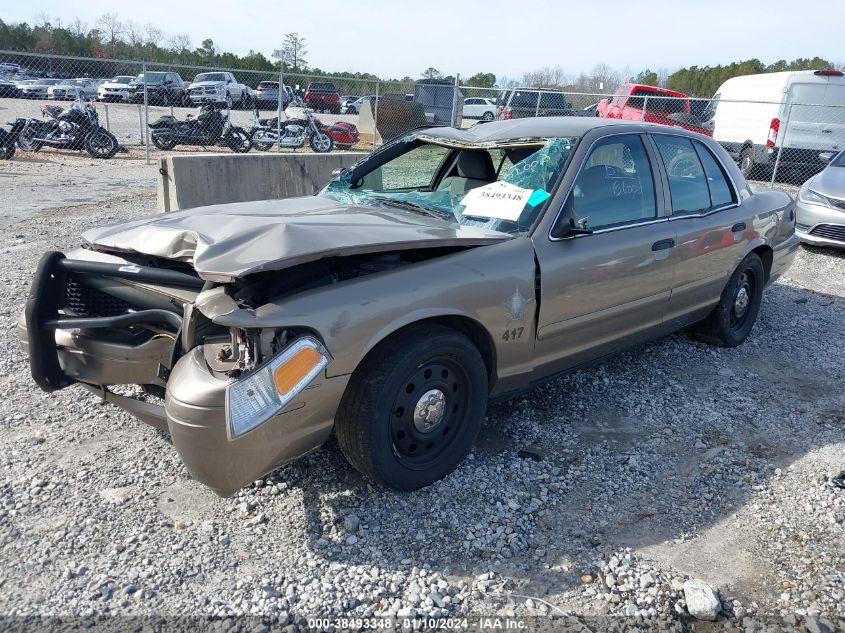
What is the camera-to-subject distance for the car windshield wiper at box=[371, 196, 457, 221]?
3.74 metres

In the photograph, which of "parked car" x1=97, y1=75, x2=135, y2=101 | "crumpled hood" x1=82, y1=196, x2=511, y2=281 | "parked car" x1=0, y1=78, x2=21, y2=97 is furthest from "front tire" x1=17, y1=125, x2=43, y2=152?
"parked car" x1=97, y1=75, x2=135, y2=101

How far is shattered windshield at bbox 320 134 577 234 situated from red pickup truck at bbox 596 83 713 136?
13.4 meters

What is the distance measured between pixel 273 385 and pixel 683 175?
323cm

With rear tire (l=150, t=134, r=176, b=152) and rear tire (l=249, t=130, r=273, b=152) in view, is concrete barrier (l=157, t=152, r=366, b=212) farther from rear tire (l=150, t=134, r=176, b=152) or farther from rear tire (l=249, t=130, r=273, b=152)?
rear tire (l=150, t=134, r=176, b=152)

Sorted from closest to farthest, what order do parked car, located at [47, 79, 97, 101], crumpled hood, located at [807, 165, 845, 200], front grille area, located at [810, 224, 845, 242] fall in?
front grille area, located at [810, 224, 845, 242] < crumpled hood, located at [807, 165, 845, 200] < parked car, located at [47, 79, 97, 101]

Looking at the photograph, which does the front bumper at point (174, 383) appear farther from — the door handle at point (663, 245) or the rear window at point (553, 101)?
the rear window at point (553, 101)

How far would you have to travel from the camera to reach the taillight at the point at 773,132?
1409cm

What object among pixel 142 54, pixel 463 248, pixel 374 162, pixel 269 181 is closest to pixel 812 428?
pixel 463 248

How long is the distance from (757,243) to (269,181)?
5.34 metres

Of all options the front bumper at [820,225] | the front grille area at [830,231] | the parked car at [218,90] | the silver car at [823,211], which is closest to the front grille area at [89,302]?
the front bumper at [820,225]

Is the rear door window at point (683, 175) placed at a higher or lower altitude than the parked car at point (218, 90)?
lower

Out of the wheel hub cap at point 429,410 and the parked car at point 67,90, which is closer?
the wheel hub cap at point 429,410

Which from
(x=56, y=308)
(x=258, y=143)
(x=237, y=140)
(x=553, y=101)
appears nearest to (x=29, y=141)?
(x=237, y=140)

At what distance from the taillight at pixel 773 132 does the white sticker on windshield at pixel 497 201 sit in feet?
42.2
